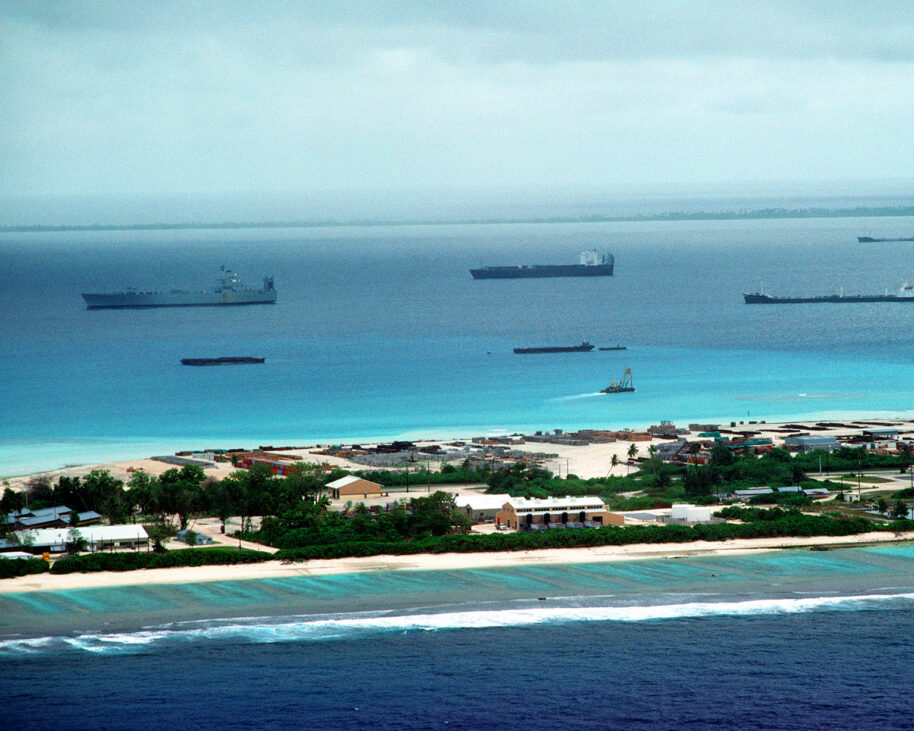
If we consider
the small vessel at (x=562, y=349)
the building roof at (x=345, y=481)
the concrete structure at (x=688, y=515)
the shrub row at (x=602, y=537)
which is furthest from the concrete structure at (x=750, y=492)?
the small vessel at (x=562, y=349)

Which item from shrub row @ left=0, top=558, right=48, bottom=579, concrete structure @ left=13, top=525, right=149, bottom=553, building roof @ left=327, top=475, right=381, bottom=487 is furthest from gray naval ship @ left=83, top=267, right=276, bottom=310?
shrub row @ left=0, top=558, right=48, bottom=579

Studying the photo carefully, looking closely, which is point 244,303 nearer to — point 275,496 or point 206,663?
point 275,496

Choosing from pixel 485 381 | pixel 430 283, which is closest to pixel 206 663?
pixel 485 381

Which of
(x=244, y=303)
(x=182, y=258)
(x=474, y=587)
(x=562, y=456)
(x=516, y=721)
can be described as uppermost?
(x=182, y=258)

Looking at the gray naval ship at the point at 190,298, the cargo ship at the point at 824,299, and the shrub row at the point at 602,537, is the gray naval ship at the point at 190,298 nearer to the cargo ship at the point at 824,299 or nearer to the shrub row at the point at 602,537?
the cargo ship at the point at 824,299

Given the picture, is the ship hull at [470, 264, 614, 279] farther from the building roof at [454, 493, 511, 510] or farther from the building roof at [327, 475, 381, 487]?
the building roof at [454, 493, 511, 510]

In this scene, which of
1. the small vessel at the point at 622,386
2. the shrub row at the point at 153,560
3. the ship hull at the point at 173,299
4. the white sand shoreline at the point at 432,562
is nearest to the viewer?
the white sand shoreline at the point at 432,562

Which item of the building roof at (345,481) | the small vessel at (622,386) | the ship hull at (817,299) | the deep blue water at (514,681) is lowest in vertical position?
the deep blue water at (514,681)
